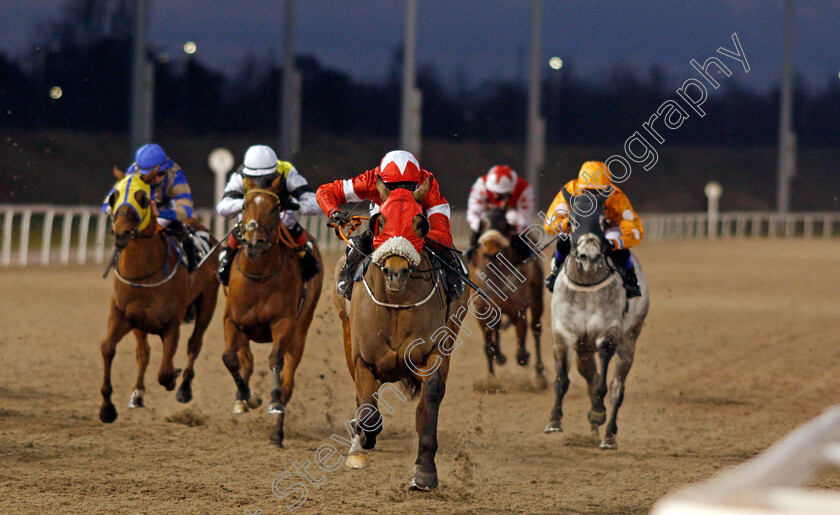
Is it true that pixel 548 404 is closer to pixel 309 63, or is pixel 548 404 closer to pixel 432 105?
pixel 309 63

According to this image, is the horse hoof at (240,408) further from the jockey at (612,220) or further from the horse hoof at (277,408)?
the jockey at (612,220)

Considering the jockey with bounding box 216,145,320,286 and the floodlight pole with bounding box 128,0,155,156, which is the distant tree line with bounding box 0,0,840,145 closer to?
the floodlight pole with bounding box 128,0,155,156

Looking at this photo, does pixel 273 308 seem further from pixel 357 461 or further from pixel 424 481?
pixel 424 481

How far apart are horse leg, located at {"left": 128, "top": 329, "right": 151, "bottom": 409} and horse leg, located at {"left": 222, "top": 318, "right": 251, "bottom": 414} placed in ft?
2.61

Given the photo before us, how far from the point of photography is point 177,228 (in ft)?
27.7

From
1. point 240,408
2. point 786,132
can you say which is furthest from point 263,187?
point 786,132

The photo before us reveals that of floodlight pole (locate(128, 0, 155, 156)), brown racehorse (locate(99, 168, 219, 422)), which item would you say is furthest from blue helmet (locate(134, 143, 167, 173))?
floodlight pole (locate(128, 0, 155, 156))

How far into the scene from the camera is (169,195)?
8594 millimetres

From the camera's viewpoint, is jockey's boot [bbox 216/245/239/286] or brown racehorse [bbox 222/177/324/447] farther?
jockey's boot [bbox 216/245/239/286]

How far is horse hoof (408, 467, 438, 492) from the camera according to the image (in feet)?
19.1

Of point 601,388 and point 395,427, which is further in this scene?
point 395,427

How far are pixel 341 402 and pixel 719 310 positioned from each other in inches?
316

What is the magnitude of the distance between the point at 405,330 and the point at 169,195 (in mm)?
3383

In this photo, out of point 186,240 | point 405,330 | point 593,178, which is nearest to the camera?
point 405,330
